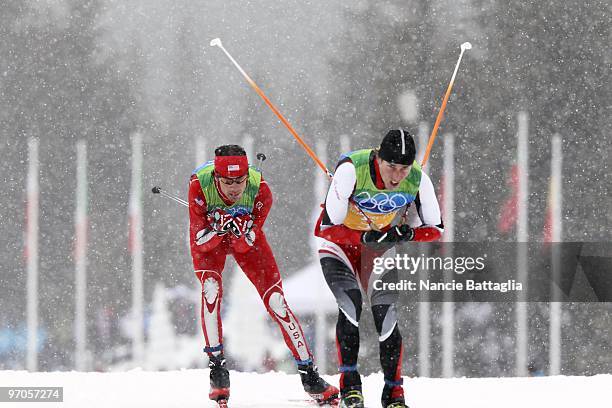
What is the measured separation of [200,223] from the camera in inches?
225

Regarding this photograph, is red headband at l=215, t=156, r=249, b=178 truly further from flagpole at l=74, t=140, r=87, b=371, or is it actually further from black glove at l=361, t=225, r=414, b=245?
flagpole at l=74, t=140, r=87, b=371

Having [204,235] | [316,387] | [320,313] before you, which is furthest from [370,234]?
[320,313]

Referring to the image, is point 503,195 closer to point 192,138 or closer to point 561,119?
point 561,119

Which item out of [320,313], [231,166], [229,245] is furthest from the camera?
[320,313]

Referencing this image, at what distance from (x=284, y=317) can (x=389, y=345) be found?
0.95m

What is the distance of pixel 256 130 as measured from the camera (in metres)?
→ 8.79

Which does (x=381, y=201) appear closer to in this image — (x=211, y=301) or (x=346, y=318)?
(x=346, y=318)

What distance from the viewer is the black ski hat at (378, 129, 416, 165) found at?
4863 millimetres

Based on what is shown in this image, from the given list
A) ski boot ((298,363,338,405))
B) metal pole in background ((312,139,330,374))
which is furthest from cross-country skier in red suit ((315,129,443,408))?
metal pole in background ((312,139,330,374))

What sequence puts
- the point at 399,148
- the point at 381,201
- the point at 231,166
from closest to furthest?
the point at 399,148 < the point at 381,201 < the point at 231,166

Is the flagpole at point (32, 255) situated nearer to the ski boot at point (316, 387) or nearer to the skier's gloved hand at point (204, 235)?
the skier's gloved hand at point (204, 235)

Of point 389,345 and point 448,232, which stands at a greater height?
point 448,232

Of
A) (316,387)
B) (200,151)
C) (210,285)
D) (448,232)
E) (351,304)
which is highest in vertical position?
(200,151)

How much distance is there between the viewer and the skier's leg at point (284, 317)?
5805 millimetres
